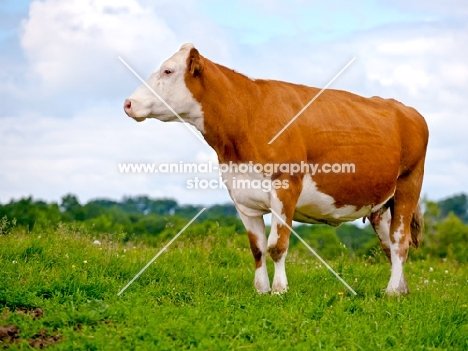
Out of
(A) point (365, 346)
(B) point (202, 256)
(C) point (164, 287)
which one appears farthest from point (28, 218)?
(A) point (365, 346)

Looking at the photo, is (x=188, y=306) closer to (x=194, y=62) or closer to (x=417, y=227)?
(x=194, y=62)

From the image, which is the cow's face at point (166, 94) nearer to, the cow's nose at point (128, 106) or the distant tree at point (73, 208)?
the cow's nose at point (128, 106)

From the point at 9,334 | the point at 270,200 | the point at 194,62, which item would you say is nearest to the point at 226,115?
the point at 194,62

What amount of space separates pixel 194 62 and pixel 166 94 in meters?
0.54

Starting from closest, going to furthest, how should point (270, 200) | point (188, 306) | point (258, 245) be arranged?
point (188, 306) → point (270, 200) → point (258, 245)

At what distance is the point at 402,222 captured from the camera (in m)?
11.2

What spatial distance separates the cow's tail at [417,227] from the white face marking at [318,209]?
1383 millimetres

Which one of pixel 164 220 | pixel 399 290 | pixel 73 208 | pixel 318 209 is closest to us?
pixel 318 209

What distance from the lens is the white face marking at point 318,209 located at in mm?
9852

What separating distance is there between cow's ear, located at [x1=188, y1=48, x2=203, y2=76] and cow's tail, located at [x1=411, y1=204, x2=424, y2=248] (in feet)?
15.2

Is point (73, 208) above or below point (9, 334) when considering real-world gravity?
below

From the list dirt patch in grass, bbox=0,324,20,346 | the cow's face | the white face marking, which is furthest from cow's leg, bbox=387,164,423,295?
dirt patch in grass, bbox=0,324,20,346

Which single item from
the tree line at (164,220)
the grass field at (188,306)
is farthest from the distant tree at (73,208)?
the grass field at (188,306)

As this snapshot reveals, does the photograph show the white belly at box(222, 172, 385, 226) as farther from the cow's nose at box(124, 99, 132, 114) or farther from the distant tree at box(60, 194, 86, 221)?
the distant tree at box(60, 194, 86, 221)
